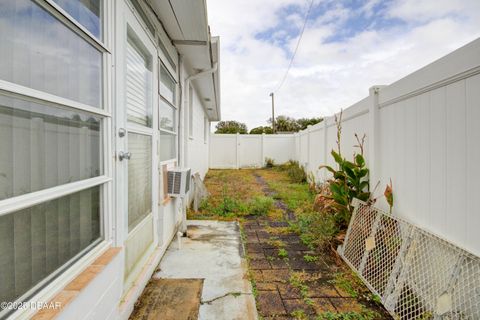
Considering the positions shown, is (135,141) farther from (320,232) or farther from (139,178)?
(320,232)

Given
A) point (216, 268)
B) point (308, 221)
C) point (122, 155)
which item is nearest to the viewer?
point (122, 155)

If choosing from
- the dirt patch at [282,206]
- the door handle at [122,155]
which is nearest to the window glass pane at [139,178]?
the door handle at [122,155]

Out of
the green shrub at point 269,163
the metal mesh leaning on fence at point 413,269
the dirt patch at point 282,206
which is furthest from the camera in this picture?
the green shrub at point 269,163

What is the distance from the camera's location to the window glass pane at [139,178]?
2.21 metres

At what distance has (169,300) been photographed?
2.20 meters

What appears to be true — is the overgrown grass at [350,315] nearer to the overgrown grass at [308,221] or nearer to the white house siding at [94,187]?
the overgrown grass at [308,221]

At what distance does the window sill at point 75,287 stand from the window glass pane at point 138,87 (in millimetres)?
1119

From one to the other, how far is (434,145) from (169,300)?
99.3 inches

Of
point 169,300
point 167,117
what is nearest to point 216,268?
point 169,300

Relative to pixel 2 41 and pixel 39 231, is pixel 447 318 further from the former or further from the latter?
pixel 2 41

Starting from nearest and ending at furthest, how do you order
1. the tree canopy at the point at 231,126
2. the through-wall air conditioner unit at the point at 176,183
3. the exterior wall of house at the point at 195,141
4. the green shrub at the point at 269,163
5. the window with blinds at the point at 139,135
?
1. the window with blinds at the point at 139,135
2. the through-wall air conditioner unit at the point at 176,183
3. the exterior wall of house at the point at 195,141
4. the green shrub at the point at 269,163
5. the tree canopy at the point at 231,126

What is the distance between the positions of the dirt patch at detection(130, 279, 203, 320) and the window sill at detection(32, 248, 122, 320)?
0.70m

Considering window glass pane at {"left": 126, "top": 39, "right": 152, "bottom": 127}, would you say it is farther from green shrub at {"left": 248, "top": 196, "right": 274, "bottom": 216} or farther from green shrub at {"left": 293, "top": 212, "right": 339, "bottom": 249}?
green shrub at {"left": 248, "top": 196, "right": 274, "bottom": 216}

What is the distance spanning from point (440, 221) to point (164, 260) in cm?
270
